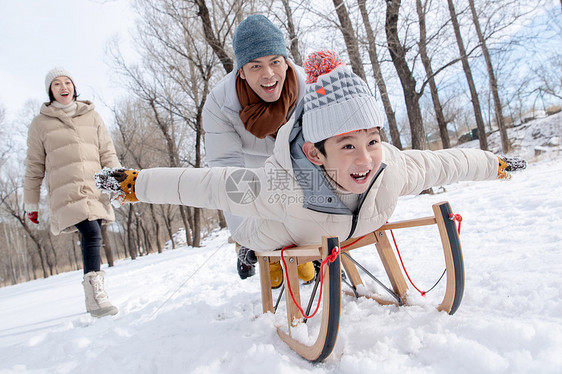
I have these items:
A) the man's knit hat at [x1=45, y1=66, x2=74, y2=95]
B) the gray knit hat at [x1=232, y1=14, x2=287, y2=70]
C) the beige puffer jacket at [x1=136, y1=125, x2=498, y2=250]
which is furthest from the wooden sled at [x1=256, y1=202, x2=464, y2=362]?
the man's knit hat at [x1=45, y1=66, x2=74, y2=95]

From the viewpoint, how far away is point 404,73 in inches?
271

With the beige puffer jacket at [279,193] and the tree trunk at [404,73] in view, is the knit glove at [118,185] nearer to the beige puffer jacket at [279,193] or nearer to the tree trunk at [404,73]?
→ the beige puffer jacket at [279,193]

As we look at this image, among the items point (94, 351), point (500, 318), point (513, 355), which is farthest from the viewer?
point (94, 351)

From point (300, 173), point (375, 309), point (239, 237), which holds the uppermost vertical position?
point (300, 173)

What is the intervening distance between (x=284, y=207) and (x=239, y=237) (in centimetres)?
60

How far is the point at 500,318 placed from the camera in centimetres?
123

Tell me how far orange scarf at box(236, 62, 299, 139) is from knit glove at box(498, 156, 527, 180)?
130 centimetres

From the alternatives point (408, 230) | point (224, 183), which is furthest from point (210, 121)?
point (408, 230)

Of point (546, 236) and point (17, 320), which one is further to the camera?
point (17, 320)

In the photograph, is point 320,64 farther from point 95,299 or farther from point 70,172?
point 95,299

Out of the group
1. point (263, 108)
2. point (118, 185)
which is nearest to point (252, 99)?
point (263, 108)

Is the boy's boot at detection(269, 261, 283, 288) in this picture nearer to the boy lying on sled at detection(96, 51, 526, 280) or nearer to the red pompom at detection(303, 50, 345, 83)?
the boy lying on sled at detection(96, 51, 526, 280)

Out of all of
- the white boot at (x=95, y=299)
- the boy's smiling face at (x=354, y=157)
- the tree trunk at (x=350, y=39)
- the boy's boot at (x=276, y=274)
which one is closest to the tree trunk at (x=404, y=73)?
the tree trunk at (x=350, y=39)

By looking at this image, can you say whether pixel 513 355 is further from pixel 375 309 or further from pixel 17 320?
pixel 17 320
